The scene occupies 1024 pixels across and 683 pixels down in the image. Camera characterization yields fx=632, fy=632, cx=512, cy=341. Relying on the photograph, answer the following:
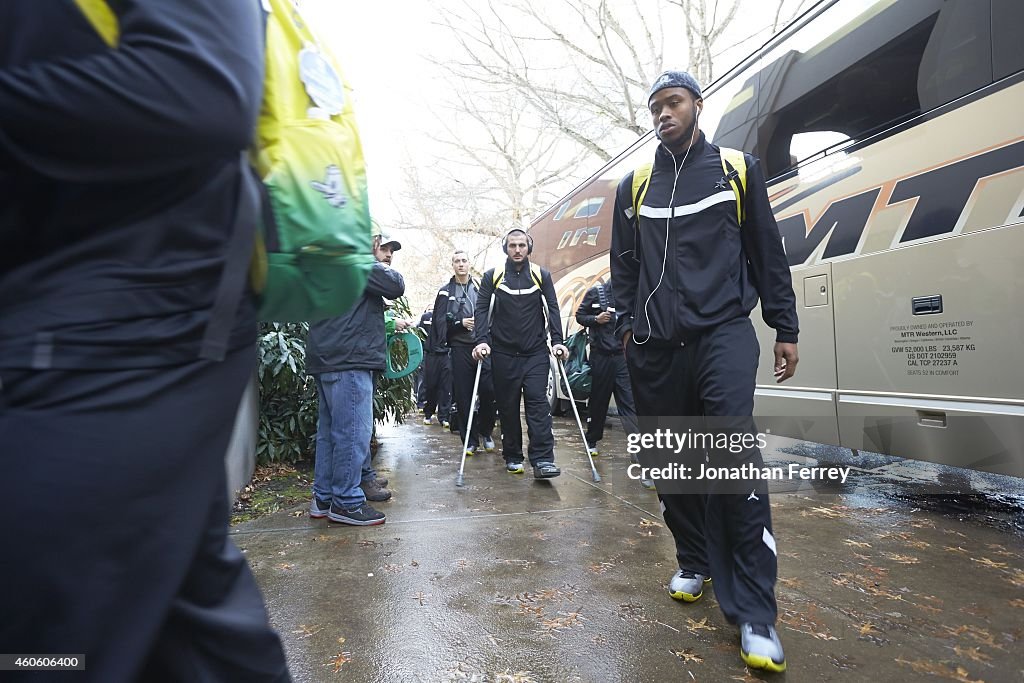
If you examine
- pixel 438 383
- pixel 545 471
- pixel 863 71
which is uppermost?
pixel 863 71

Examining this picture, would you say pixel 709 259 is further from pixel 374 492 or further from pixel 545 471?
pixel 374 492

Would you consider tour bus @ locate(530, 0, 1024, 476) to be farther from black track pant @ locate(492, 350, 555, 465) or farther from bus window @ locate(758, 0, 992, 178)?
black track pant @ locate(492, 350, 555, 465)

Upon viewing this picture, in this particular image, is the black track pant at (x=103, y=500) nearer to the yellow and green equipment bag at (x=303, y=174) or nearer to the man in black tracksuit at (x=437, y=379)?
the yellow and green equipment bag at (x=303, y=174)

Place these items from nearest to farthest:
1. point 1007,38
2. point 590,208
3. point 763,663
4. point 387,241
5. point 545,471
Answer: point 763,663
point 1007,38
point 387,241
point 545,471
point 590,208

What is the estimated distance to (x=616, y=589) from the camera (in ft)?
9.33

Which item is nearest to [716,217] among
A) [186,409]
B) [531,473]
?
[186,409]

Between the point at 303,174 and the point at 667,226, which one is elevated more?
the point at 667,226

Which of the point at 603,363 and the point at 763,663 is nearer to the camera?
the point at 763,663

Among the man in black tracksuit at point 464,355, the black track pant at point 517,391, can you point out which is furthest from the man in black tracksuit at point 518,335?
the man in black tracksuit at point 464,355

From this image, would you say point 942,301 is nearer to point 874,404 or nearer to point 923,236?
point 923,236

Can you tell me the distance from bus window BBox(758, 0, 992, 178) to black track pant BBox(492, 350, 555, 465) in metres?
2.50

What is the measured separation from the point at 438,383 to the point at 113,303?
888cm

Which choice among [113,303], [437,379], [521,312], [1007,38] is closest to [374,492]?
[521,312]

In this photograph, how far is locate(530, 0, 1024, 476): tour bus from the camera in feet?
10.5
